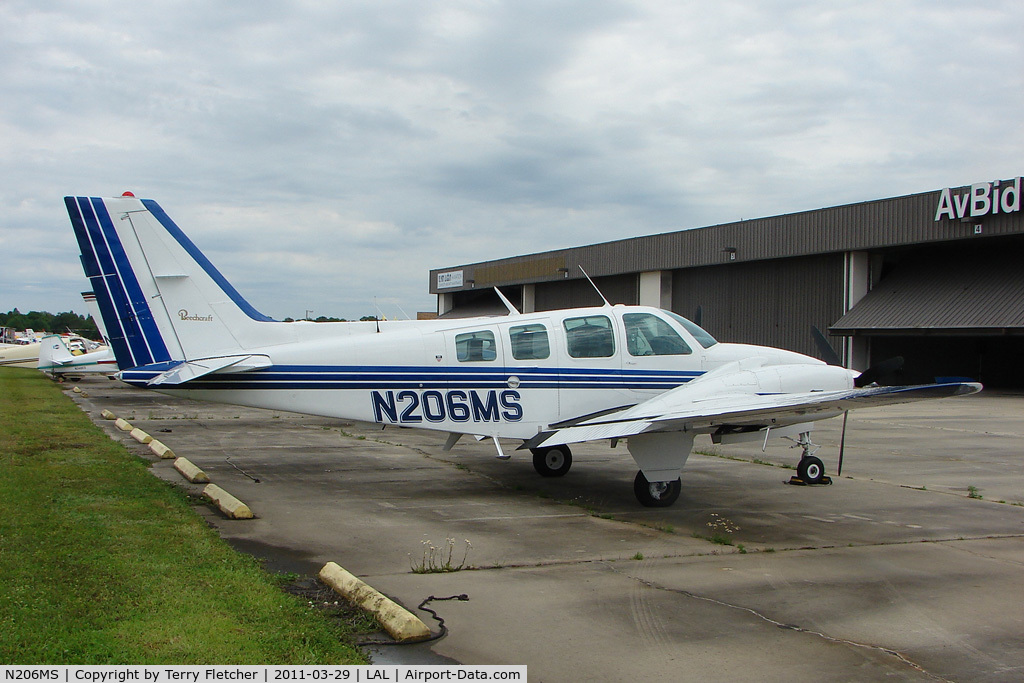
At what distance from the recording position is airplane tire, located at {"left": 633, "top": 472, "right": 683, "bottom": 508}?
30.7 ft

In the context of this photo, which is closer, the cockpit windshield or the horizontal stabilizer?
the horizontal stabilizer

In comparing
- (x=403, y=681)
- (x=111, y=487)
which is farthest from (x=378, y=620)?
(x=111, y=487)

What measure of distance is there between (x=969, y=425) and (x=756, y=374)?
1356 centimetres

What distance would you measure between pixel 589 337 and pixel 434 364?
216cm

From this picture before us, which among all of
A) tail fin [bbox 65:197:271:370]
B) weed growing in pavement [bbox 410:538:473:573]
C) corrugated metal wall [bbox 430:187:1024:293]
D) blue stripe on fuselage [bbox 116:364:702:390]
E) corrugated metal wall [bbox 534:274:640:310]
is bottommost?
weed growing in pavement [bbox 410:538:473:573]

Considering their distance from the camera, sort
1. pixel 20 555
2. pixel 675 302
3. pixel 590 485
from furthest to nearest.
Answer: pixel 675 302 → pixel 590 485 → pixel 20 555

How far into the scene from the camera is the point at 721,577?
21.3 ft

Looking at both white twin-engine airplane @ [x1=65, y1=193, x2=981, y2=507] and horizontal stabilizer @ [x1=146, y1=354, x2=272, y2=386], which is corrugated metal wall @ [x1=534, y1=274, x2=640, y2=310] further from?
horizontal stabilizer @ [x1=146, y1=354, x2=272, y2=386]

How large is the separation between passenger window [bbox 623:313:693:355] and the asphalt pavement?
2064 millimetres

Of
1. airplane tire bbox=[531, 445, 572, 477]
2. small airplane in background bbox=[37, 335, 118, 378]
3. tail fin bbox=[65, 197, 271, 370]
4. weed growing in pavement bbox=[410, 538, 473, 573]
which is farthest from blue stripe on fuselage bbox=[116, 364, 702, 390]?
small airplane in background bbox=[37, 335, 118, 378]

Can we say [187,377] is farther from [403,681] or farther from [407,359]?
[403,681]

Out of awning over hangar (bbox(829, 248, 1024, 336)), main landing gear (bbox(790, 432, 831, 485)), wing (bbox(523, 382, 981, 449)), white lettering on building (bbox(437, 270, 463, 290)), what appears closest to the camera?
wing (bbox(523, 382, 981, 449))

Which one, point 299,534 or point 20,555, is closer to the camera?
point 20,555

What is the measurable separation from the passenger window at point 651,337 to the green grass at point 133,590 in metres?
5.86
